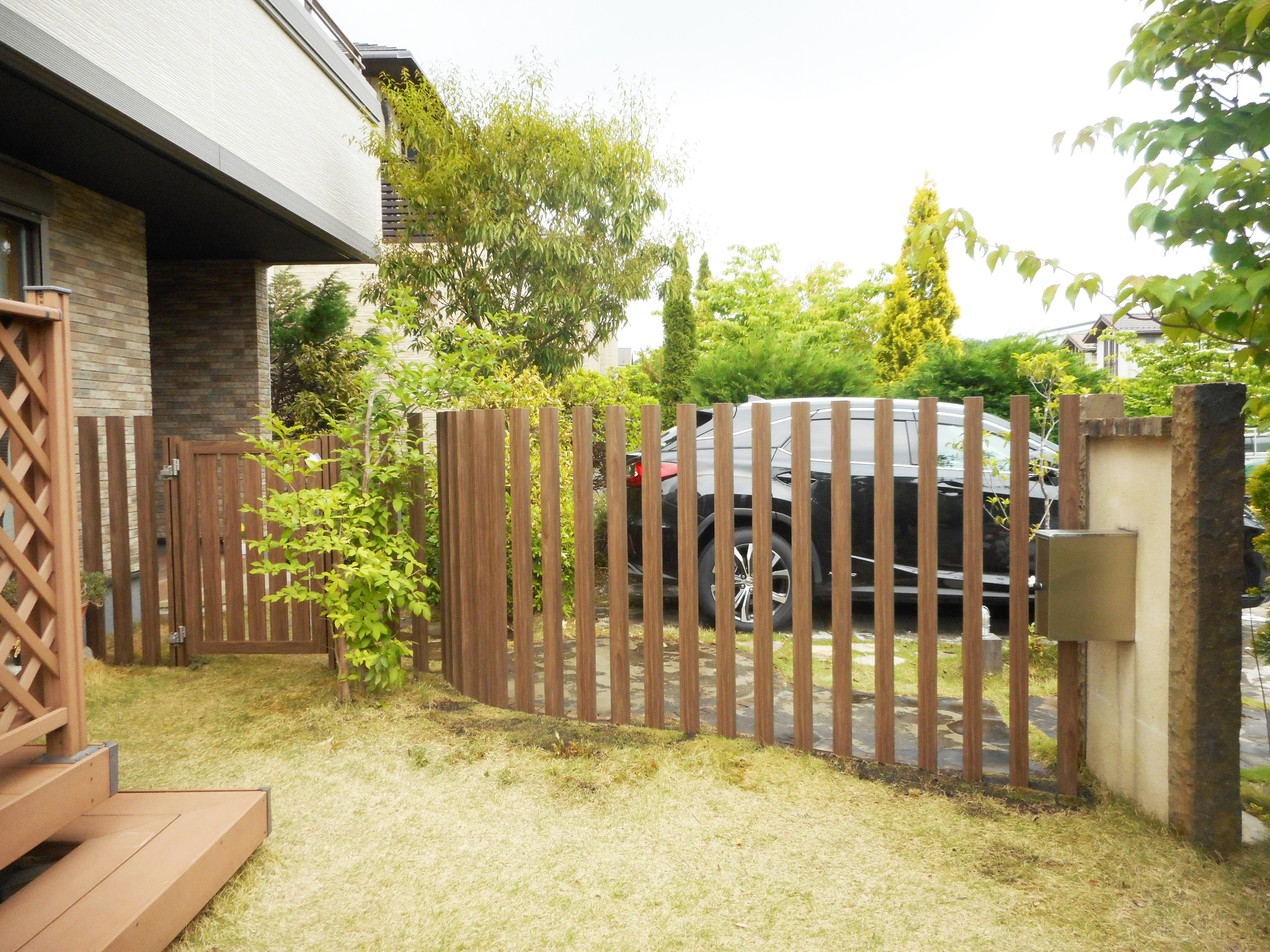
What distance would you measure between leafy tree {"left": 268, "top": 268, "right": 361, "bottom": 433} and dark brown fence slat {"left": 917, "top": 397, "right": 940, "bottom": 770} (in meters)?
10.4

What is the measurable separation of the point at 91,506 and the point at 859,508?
4.72 metres

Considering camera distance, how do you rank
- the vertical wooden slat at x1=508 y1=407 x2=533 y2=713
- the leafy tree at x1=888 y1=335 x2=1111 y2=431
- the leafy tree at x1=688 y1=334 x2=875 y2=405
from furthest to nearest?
the leafy tree at x1=688 y1=334 x2=875 y2=405 < the leafy tree at x1=888 y1=335 x2=1111 y2=431 < the vertical wooden slat at x1=508 y1=407 x2=533 y2=713

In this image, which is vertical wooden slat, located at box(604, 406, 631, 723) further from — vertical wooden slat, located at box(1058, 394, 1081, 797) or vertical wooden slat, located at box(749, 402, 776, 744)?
vertical wooden slat, located at box(1058, 394, 1081, 797)

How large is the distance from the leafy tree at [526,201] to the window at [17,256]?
4.55 meters

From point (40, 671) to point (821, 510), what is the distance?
436 centimetres

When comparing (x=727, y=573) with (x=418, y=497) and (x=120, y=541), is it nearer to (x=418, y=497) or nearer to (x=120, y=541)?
(x=418, y=497)

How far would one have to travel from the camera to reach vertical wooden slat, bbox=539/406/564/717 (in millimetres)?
3656

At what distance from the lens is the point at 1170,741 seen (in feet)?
8.32

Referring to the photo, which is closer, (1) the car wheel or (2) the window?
(1) the car wheel

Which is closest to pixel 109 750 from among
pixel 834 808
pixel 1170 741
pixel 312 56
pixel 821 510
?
pixel 834 808

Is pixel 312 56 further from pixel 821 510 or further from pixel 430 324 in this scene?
pixel 821 510

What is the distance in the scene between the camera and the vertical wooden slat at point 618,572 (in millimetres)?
3576

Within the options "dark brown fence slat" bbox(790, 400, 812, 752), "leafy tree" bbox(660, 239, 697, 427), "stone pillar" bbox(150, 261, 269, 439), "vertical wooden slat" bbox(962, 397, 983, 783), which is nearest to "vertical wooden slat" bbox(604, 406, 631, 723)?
"dark brown fence slat" bbox(790, 400, 812, 752)

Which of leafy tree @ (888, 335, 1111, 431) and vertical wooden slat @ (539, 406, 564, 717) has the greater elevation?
leafy tree @ (888, 335, 1111, 431)
